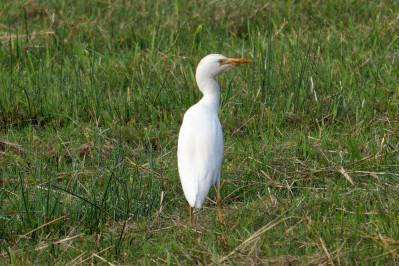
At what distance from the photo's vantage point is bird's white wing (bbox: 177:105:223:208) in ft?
10.5

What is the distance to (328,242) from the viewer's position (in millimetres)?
2842

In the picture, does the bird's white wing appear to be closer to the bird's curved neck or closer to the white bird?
the white bird

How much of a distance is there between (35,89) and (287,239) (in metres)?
2.77

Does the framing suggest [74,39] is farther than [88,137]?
Yes

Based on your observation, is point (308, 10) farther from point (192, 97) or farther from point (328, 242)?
point (328, 242)

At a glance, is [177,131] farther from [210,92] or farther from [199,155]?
[199,155]

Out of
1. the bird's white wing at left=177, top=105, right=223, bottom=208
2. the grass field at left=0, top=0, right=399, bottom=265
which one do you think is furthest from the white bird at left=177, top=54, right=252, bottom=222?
the grass field at left=0, top=0, right=399, bottom=265

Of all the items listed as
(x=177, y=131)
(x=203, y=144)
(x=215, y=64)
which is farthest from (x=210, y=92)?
(x=177, y=131)

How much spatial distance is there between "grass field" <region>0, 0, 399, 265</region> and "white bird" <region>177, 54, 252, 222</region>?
0.65 ft

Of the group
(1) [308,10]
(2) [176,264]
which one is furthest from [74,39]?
(2) [176,264]

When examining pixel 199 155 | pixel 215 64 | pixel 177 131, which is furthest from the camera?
pixel 177 131

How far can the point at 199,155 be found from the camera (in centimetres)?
338

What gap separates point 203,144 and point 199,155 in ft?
0.21

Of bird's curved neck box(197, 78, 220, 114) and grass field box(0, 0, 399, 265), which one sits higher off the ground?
bird's curved neck box(197, 78, 220, 114)
